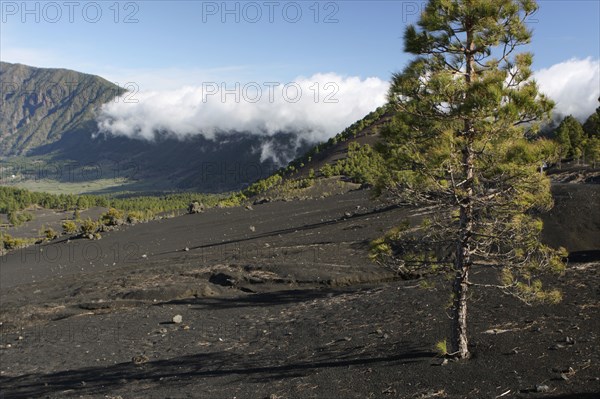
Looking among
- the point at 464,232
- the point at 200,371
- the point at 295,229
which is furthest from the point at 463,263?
the point at 295,229

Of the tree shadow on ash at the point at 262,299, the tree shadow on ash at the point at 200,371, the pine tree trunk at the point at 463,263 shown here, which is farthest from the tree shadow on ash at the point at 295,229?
the pine tree trunk at the point at 463,263

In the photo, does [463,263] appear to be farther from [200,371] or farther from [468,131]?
[200,371]

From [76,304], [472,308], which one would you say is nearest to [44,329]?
[76,304]

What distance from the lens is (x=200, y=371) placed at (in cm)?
1184

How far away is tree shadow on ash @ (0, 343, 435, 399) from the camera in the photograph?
427 inches

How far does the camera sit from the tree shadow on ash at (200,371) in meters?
10.8

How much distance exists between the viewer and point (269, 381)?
10.5 m

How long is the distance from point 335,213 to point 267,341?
26.9 m

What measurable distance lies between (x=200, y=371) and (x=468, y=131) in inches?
340

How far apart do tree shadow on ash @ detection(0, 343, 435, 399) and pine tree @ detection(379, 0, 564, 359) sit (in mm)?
2134

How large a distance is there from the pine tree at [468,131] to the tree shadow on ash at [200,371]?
2.13m

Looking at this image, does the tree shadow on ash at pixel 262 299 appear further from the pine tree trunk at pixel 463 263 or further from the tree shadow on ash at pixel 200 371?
the pine tree trunk at pixel 463 263

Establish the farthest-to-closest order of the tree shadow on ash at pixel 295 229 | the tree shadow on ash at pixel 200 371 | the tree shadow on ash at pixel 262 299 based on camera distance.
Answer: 1. the tree shadow on ash at pixel 295 229
2. the tree shadow on ash at pixel 262 299
3. the tree shadow on ash at pixel 200 371

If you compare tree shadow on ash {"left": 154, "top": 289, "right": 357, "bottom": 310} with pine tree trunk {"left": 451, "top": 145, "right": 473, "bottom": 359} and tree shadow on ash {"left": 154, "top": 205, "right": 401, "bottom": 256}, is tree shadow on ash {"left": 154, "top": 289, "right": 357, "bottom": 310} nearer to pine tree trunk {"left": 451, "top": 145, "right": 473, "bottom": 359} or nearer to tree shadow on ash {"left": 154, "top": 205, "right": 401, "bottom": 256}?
pine tree trunk {"left": 451, "top": 145, "right": 473, "bottom": 359}
